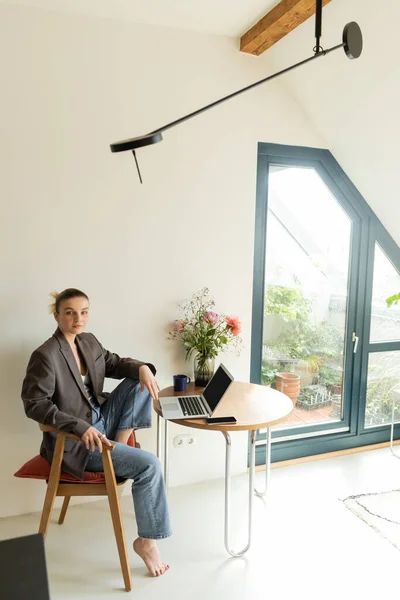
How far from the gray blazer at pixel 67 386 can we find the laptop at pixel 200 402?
228 millimetres

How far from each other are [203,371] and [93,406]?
2.08ft

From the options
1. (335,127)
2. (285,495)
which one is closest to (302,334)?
(285,495)

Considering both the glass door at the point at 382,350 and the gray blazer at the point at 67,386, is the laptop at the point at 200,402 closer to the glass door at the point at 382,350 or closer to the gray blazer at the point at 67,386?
the gray blazer at the point at 67,386

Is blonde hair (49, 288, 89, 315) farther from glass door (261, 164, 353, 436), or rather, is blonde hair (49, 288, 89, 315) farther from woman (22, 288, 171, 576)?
glass door (261, 164, 353, 436)

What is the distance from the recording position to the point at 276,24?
248cm

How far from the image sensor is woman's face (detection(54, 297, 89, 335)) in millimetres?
2254

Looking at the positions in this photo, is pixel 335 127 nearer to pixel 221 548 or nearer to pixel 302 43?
pixel 302 43

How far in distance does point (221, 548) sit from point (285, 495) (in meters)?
0.64

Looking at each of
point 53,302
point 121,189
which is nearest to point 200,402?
point 53,302

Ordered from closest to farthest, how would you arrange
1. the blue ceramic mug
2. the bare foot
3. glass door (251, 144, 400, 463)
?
1. the bare foot
2. the blue ceramic mug
3. glass door (251, 144, 400, 463)

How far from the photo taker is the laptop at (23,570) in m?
0.93

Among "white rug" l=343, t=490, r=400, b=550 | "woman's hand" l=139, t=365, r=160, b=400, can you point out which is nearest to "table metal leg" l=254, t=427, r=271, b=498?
"white rug" l=343, t=490, r=400, b=550

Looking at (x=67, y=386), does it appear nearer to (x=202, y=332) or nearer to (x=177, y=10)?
(x=202, y=332)

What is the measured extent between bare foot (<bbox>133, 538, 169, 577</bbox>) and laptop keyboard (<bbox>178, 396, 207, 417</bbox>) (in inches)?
22.5
